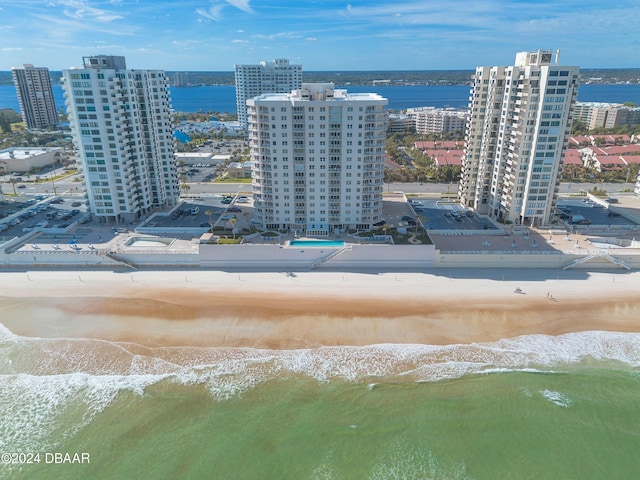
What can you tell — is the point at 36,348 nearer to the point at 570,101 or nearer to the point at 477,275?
the point at 477,275

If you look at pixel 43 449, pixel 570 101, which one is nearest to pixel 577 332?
pixel 570 101

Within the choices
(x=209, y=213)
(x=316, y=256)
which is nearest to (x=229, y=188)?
(x=209, y=213)

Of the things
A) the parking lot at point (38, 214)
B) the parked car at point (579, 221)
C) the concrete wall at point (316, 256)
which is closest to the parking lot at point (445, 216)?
the concrete wall at point (316, 256)

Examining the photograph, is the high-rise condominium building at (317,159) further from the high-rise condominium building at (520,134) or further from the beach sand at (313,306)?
the high-rise condominium building at (520,134)

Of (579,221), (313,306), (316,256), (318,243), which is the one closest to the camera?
(313,306)

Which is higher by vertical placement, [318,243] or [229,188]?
[229,188]

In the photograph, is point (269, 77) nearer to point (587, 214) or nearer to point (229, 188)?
point (229, 188)

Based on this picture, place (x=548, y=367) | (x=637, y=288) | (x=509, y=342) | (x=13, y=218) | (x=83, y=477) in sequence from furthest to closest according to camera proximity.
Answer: (x=13, y=218)
(x=637, y=288)
(x=509, y=342)
(x=548, y=367)
(x=83, y=477)
